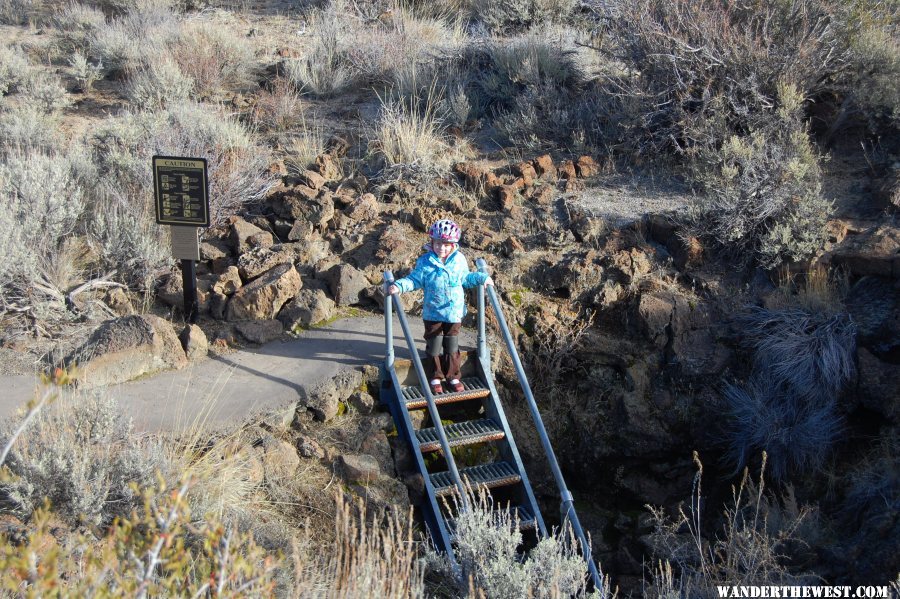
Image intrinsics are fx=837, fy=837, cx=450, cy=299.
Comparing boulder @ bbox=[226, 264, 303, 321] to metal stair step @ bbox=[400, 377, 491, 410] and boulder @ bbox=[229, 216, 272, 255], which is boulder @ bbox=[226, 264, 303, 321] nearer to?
boulder @ bbox=[229, 216, 272, 255]

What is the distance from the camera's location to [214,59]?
467 inches

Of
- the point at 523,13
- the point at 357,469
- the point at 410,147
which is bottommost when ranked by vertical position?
the point at 357,469

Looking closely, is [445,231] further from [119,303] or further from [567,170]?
[567,170]

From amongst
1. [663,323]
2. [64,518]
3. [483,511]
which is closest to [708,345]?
[663,323]

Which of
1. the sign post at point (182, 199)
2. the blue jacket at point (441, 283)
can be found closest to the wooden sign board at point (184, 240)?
the sign post at point (182, 199)

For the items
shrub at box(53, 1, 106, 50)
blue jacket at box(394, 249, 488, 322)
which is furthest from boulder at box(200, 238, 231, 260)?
shrub at box(53, 1, 106, 50)

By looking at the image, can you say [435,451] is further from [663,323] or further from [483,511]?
[663,323]

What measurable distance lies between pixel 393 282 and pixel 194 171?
1985mm

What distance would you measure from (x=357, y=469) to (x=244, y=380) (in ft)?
4.01

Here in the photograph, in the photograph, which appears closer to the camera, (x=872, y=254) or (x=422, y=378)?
(x=422, y=378)

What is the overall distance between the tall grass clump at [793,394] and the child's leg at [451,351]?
2.37 meters

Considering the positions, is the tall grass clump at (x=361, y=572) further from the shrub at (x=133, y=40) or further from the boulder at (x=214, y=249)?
the shrub at (x=133, y=40)

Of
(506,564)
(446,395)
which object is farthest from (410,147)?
(506,564)

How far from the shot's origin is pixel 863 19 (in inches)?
370
